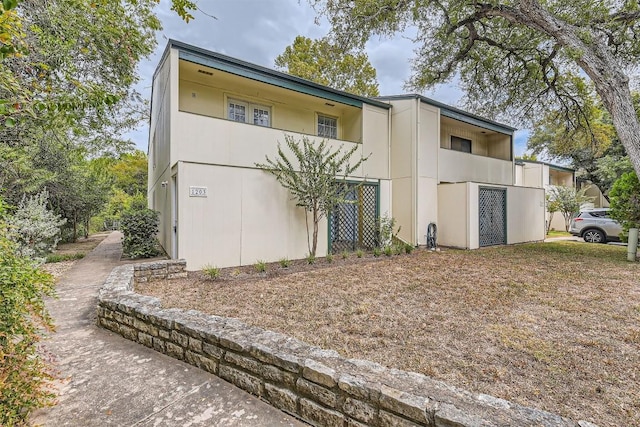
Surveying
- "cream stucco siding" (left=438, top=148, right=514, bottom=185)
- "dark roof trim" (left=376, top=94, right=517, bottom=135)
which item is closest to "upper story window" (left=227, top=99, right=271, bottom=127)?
"dark roof trim" (left=376, top=94, right=517, bottom=135)

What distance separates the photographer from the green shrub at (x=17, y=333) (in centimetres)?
182

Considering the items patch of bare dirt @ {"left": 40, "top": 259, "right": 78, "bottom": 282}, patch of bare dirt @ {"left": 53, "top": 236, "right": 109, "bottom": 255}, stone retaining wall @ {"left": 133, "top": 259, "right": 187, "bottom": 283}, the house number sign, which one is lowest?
patch of bare dirt @ {"left": 40, "top": 259, "right": 78, "bottom": 282}

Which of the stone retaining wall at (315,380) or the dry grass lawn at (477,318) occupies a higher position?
the stone retaining wall at (315,380)

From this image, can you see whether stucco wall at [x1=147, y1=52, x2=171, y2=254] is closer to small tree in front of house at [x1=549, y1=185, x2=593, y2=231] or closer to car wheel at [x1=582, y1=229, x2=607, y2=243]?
car wheel at [x1=582, y1=229, x2=607, y2=243]

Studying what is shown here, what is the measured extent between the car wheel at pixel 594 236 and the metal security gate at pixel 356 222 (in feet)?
34.6

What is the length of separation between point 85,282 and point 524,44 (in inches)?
558

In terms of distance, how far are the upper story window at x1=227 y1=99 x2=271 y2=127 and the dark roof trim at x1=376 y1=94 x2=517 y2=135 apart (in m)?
4.37

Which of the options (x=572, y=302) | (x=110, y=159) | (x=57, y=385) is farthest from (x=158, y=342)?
(x=110, y=159)

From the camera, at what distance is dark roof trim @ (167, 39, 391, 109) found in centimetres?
705

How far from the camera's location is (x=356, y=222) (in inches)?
390

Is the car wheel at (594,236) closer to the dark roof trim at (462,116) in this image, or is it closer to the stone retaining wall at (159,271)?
the dark roof trim at (462,116)

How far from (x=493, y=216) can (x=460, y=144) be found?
4.15 m

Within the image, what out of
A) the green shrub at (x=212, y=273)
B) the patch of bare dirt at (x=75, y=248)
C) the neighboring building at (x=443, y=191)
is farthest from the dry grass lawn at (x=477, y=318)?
the patch of bare dirt at (x=75, y=248)

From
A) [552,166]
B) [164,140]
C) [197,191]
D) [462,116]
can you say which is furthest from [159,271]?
[552,166]
